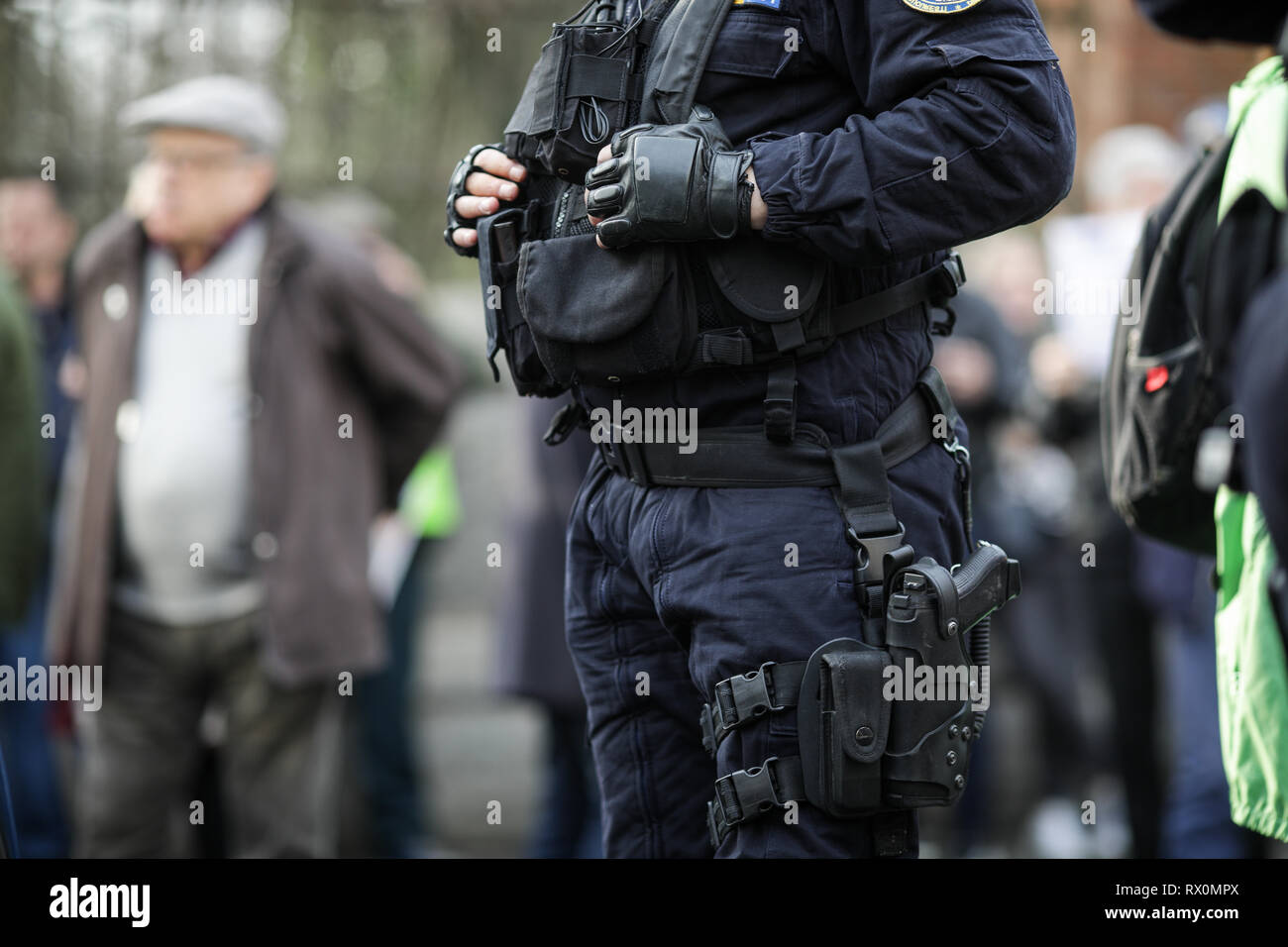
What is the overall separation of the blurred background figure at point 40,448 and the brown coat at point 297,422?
311mm

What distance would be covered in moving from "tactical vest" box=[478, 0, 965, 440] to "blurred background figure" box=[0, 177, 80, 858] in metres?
2.91

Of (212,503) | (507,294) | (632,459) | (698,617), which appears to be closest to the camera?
(698,617)

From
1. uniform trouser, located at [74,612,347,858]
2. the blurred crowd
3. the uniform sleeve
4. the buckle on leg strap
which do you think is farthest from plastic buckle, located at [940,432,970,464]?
uniform trouser, located at [74,612,347,858]

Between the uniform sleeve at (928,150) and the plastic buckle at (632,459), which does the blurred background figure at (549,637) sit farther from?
the uniform sleeve at (928,150)

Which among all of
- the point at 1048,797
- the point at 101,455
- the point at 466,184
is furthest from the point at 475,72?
the point at 466,184

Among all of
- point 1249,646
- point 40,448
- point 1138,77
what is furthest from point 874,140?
point 1138,77

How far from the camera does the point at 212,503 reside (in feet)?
14.3

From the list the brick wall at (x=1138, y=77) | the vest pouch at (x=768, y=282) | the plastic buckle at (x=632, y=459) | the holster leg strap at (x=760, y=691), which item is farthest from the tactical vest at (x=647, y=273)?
the brick wall at (x=1138, y=77)

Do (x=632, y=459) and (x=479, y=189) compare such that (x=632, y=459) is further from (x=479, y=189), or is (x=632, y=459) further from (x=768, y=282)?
(x=479, y=189)

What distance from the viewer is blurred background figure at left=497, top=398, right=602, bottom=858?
4.84 meters

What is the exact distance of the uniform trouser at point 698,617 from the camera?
2.25 metres

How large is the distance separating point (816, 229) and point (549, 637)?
9.32ft
